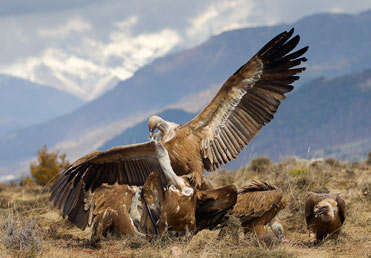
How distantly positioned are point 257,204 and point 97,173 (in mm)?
2523

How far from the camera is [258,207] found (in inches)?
268

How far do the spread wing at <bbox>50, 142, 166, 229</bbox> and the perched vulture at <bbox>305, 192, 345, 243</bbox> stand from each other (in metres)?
2.17

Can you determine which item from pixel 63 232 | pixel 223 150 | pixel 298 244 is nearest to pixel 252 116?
pixel 223 150

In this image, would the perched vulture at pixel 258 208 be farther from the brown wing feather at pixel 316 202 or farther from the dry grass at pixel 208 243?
the brown wing feather at pixel 316 202

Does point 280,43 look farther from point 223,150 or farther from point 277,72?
point 223,150

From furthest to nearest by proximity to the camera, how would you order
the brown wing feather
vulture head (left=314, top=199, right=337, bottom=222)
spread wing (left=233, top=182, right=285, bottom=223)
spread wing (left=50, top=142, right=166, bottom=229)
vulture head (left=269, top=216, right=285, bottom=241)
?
1. spread wing (left=50, top=142, right=166, bottom=229)
2. vulture head (left=269, top=216, right=285, bottom=241)
3. the brown wing feather
4. vulture head (left=314, top=199, right=337, bottom=222)
5. spread wing (left=233, top=182, right=285, bottom=223)

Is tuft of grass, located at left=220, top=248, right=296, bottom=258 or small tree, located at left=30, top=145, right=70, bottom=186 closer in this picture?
tuft of grass, located at left=220, top=248, right=296, bottom=258

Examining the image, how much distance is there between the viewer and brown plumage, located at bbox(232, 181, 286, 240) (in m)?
6.81

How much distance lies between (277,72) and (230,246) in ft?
10.1

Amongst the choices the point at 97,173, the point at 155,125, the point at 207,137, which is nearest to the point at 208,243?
the point at 155,125

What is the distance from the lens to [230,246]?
260 inches

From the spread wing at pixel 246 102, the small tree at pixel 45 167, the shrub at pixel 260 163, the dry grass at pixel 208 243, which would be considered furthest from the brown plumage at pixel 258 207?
the small tree at pixel 45 167

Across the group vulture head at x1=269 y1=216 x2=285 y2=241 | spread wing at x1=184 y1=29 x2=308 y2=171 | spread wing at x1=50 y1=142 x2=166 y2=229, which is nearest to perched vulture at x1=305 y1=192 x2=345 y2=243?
vulture head at x1=269 y1=216 x2=285 y2=241

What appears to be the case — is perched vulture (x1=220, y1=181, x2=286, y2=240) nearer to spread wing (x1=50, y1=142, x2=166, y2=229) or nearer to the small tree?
spread wing (x1=50, y1=142, x2=166, y2=229)
